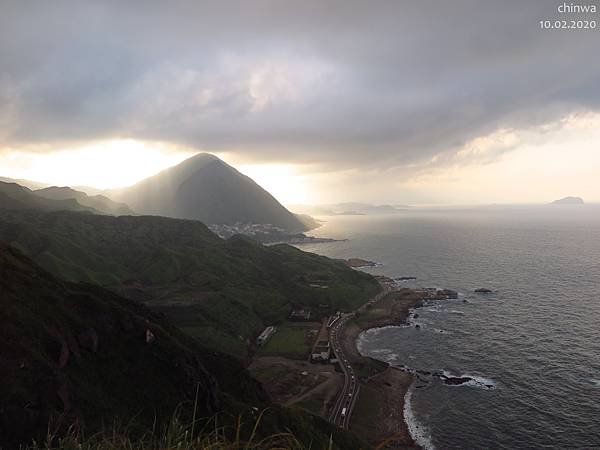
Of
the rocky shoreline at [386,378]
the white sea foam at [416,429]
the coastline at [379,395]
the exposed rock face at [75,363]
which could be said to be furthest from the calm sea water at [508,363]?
the exposed rock face at [75,363]

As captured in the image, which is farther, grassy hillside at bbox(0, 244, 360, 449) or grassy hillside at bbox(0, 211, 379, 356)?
grassy hillside at bbox(0, 211, 379, 356)

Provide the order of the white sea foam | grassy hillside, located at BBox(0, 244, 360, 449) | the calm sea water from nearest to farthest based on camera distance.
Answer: grassy hillside, located at BBox(0, 244, 360, 449) → the white sea foam → the calm sea water

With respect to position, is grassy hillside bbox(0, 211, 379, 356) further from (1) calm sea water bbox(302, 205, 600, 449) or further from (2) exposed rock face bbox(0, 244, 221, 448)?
(2) exposed rock face bbox(0, 244, 221, 448)

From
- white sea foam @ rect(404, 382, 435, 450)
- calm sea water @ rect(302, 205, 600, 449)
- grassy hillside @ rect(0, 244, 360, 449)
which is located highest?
grassy hillside @ rect(0, 244, 360, 449)

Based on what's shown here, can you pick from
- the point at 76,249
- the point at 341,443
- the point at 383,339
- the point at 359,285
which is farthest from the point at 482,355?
the point at 76,249

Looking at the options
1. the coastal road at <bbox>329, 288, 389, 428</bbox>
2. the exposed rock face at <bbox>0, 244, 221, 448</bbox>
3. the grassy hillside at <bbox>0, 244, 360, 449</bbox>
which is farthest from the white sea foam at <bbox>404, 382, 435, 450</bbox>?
the exposed rock face at <bbox>0, 244, 221, 448</bbox>

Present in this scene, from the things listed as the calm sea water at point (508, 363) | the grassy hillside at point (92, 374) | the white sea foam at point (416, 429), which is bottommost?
the white sea foam at point (416, 429)

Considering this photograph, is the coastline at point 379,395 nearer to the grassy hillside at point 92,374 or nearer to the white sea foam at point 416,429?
the white sea foam at point 416,429
